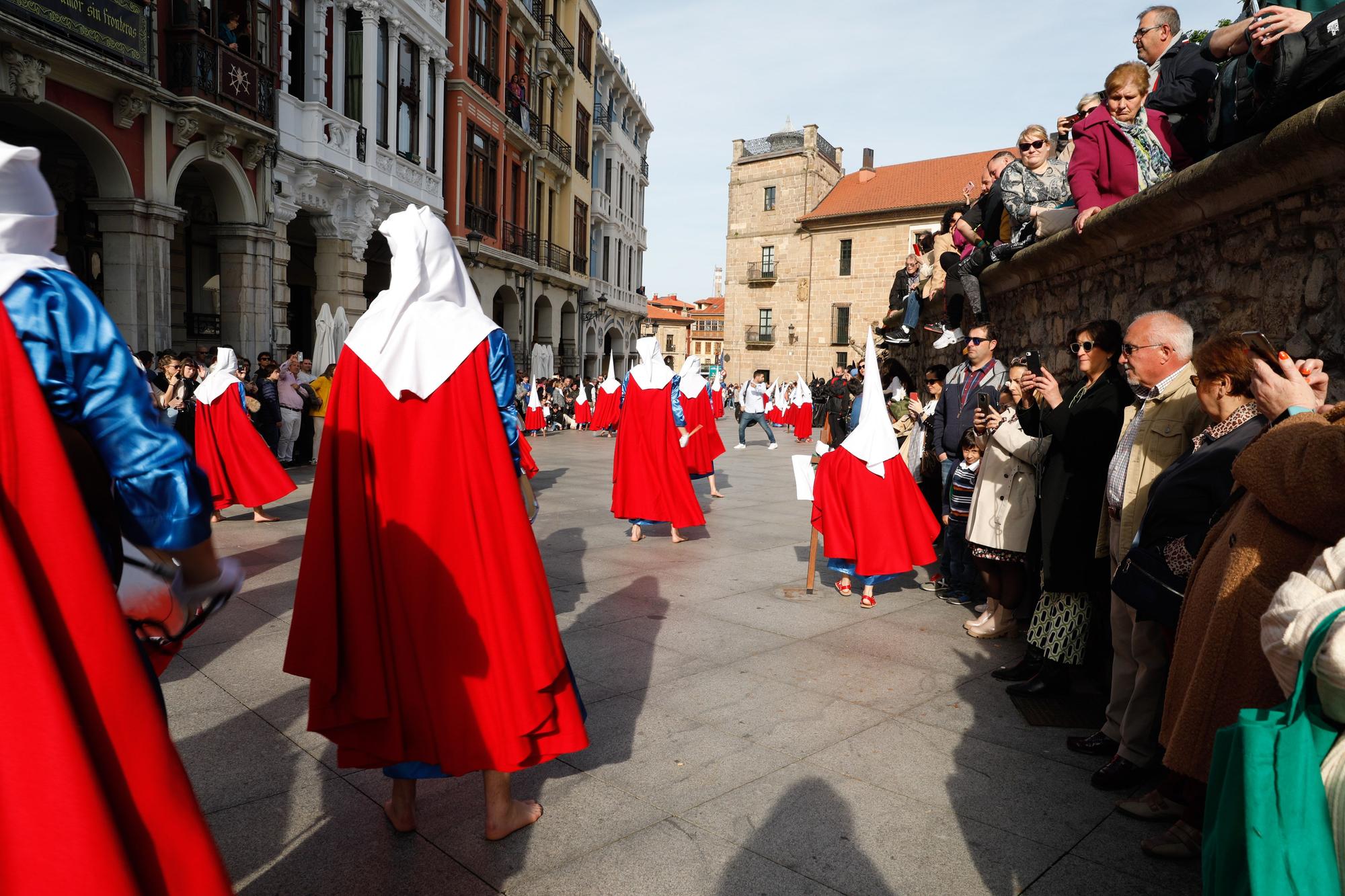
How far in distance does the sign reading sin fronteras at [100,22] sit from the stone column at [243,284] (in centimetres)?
304

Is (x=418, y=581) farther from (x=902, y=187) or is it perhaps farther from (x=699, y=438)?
(x=902, y=187)

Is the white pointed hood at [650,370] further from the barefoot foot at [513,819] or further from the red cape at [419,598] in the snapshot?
the barefoot foot at [513,819]

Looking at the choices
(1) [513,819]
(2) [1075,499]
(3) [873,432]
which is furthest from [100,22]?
(2) [1075,499]

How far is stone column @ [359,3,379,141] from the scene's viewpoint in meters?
18.1

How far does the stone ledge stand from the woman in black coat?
2.07 ft

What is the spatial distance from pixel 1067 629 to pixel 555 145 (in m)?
29.3

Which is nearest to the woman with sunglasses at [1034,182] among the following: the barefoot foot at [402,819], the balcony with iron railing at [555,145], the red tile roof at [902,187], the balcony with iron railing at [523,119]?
the barefoot foot at [402,819]

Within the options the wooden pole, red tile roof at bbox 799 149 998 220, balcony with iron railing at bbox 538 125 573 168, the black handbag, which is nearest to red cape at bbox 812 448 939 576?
the wooden pole

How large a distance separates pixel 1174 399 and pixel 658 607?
3462 millimetres

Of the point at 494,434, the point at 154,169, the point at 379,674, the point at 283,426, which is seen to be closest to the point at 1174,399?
the point at 494,434

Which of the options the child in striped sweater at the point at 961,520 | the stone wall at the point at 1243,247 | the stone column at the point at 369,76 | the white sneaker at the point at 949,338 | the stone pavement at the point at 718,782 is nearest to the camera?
the stone pavement at the point at 718,782

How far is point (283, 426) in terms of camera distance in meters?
13.2

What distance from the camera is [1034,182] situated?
6949 mm

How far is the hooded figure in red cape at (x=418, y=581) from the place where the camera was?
2.87m
